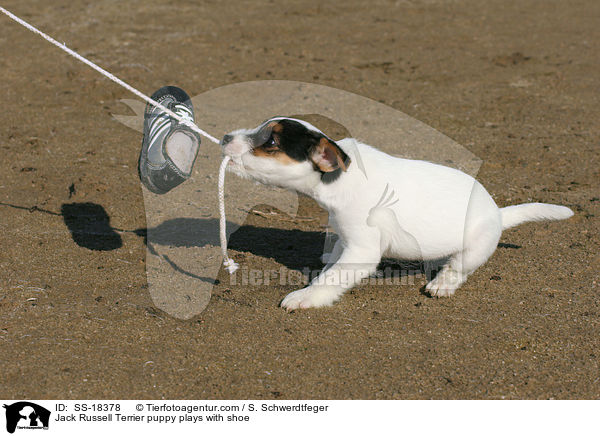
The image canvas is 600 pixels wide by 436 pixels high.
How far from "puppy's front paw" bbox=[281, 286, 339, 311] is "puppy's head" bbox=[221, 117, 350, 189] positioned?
734mm

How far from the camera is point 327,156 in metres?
3.68

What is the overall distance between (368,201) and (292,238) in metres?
1.40

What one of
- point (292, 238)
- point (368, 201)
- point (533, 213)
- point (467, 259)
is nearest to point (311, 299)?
point (368, 201)

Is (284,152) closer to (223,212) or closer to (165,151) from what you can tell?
(223,212)

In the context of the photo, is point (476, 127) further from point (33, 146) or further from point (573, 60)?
point (33, 146)

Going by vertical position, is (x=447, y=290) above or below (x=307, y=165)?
below

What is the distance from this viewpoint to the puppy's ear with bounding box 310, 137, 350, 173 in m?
3.64

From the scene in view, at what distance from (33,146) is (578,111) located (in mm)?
5809

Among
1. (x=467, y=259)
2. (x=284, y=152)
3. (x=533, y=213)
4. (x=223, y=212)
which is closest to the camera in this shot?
(x=284, y=152)

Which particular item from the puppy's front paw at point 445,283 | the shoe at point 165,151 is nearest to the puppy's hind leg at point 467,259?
the puppy's front paw at point 445,283

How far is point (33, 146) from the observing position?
257 inches

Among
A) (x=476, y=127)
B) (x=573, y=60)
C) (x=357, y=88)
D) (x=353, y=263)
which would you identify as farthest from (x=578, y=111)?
(x=353, y=263)
